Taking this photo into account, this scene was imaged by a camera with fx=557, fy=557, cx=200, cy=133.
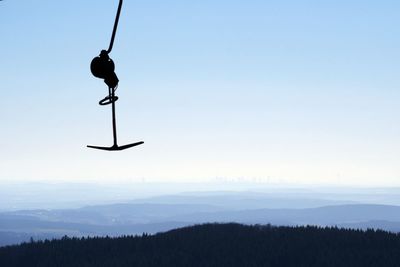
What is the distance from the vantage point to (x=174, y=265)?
199500 millimetres

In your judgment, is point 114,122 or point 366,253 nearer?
point 114,122

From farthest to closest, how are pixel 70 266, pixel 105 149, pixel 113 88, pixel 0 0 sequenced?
pixel 70 266 → pixel 113 88 → pixel 105 149 → pixel 0 0

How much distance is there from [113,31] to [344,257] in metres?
205

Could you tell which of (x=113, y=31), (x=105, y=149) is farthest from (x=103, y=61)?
(x=105, y=149)

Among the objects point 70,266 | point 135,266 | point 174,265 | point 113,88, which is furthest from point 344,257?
point 113,88

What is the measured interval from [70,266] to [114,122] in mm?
202779

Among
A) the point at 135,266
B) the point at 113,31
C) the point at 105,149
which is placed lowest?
the point at 135,266

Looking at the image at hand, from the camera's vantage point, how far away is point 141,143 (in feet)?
22.2

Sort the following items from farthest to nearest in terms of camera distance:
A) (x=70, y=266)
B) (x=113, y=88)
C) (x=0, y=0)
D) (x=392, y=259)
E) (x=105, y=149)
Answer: (x=70, y=266) → (x=392, y=259) → (x=113, y=88) → (x=105, y=149) → (x=0, y=0)

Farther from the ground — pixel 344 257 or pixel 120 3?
pixel 120 3

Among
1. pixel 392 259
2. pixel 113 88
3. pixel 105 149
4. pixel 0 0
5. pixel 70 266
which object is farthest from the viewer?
pixel 70 266

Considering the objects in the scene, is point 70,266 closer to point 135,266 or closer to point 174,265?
point 135,266

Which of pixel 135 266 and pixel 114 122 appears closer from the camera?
pixel 114 122

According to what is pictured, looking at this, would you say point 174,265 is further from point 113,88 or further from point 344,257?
point 113,88
